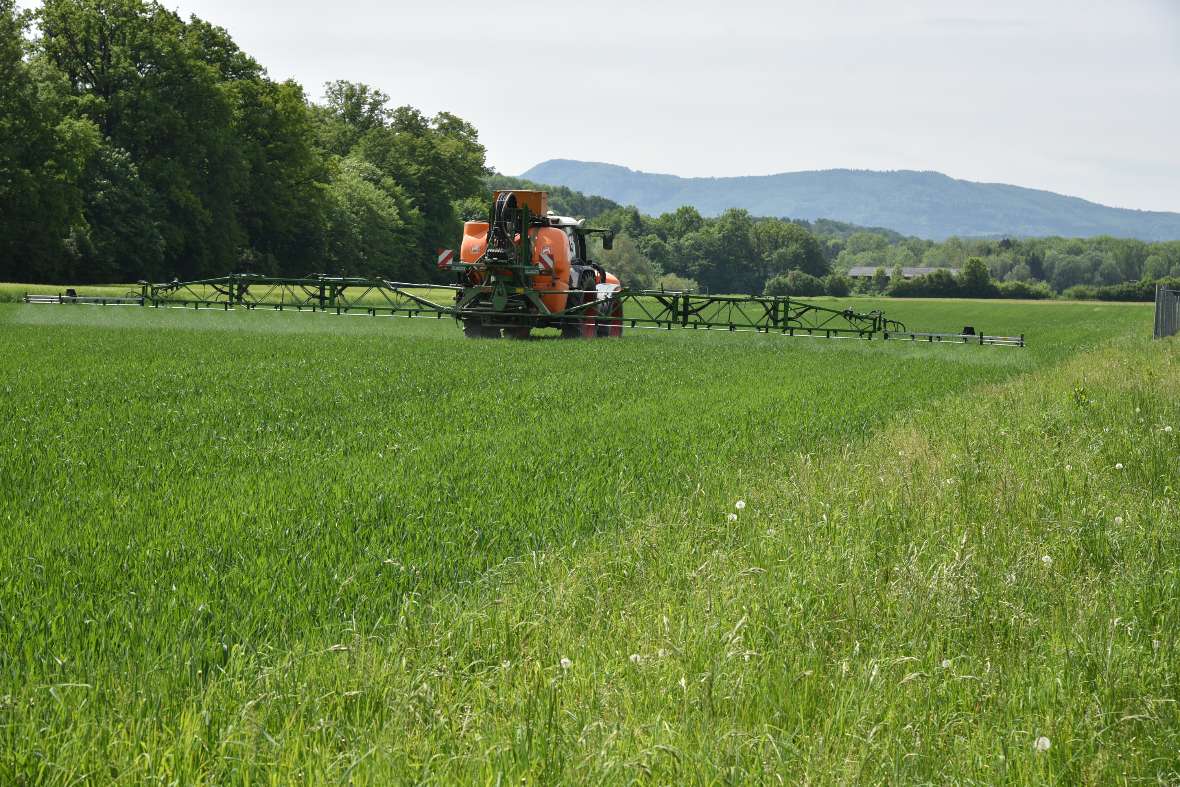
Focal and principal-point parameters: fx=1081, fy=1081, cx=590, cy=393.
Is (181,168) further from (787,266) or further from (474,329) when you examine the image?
(787,266)

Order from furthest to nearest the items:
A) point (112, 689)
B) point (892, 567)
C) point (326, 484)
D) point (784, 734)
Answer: point (326, 484) → point (892, 567) → point (112, 689) → point (784, 734)

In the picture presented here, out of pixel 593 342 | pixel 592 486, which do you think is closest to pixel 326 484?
pixel 592 486

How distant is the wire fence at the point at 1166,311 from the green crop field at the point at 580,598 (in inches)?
893

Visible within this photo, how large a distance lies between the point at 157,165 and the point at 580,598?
6157 cm

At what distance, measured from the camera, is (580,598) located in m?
5.18

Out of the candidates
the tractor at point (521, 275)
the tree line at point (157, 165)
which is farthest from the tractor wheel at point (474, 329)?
the tree line at point (157, 165)

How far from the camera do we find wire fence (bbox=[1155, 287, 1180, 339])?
31.8 meters

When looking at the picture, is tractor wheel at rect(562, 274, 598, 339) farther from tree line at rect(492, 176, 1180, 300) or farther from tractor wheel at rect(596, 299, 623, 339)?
tree line at rect(492, 176, 1180, 300)

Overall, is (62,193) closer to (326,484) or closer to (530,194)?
(530,194)

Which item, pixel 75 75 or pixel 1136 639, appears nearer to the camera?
pixel 1136 639

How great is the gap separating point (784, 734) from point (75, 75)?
65.7 metres

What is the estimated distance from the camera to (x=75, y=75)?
59500mm

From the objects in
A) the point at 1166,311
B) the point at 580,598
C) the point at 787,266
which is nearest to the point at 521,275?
the point at 1166,311

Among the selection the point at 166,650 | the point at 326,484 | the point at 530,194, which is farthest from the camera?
the point at 530,194
